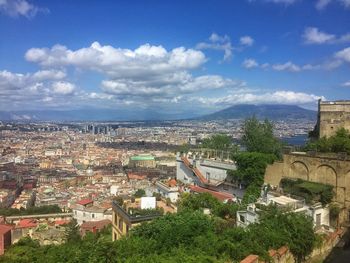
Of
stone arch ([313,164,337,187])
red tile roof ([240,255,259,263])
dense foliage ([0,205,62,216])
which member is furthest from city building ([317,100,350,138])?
dense foliage ([0,205,62,216])

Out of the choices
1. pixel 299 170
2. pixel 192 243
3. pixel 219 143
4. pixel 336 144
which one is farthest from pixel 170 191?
pixel 192 243

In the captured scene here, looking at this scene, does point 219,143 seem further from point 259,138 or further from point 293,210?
point 293,210

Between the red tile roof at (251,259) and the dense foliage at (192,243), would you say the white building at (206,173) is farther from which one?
the red tile roof at (251,259)

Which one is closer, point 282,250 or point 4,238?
point 282,250

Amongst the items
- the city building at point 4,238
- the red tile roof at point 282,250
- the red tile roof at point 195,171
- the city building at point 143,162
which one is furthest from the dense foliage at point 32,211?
the city building at point 143,162

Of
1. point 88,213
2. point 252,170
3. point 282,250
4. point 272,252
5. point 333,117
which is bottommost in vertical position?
point 88,213

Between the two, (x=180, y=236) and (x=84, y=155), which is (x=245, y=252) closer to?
(x=180, y=236)

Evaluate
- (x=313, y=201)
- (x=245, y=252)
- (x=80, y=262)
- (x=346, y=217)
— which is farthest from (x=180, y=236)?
(x=346, y=217)

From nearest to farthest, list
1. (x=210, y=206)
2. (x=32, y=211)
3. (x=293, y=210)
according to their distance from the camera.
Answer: (x=293, y=210) < (x=210, y=206) < (x=32, y=211)

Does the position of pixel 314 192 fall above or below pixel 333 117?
below
